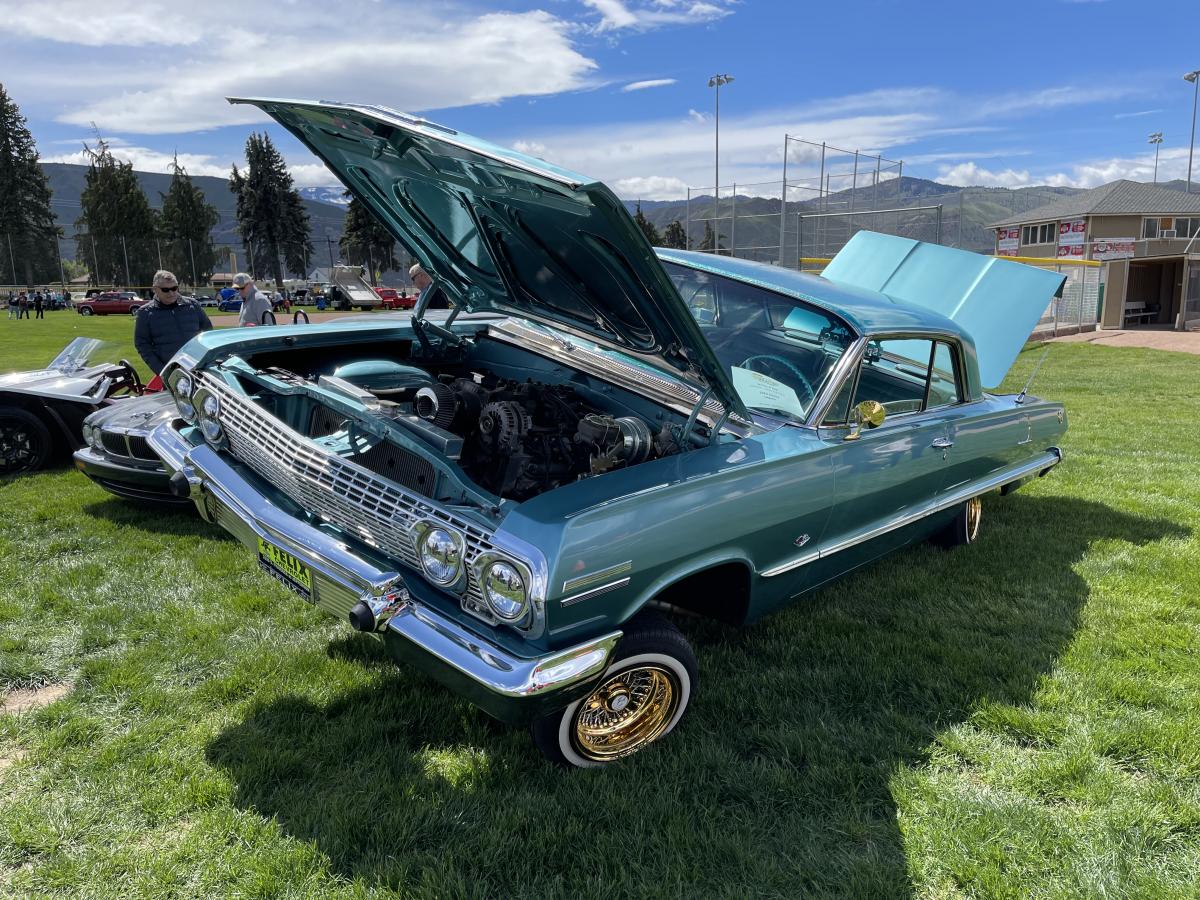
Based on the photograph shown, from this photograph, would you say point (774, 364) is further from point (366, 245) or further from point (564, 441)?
point (366, 245)

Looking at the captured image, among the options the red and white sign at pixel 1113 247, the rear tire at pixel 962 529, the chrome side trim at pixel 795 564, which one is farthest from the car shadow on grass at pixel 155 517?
the red and white sign at pixel 1113 247

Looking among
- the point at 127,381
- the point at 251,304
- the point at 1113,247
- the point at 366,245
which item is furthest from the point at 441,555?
the point at 366,245

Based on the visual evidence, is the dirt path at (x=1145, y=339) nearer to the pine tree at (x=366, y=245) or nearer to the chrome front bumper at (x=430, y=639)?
the chrome front bumper at (x=430, y=639)

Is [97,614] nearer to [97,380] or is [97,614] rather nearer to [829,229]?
[97,380]

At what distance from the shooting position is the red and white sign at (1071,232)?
37.1m

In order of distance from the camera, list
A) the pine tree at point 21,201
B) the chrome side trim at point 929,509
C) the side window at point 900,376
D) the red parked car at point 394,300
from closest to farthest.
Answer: the chrome side trim at point 929,509
the side window at point 900,376
the red parked car at point 394,300
the pine tree at point 21,201

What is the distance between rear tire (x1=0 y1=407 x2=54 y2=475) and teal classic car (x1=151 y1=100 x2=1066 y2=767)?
282 cm

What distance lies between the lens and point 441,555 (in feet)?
7.82

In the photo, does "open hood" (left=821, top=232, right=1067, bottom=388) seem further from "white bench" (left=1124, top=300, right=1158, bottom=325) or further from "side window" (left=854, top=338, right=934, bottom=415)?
"white bench" (left=1124, top=300, right=1158, bottom=325)

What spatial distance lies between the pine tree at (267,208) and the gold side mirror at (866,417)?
203ft

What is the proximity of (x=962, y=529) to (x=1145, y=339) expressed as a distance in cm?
1742

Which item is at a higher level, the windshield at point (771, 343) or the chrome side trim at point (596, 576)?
the windshield at point (771, 343)

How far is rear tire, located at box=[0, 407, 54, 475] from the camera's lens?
18.5 feet

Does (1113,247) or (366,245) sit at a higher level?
(366,245)
